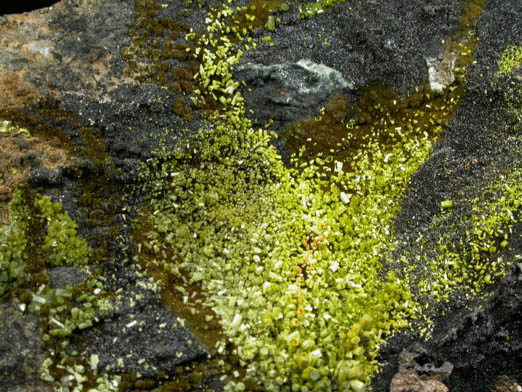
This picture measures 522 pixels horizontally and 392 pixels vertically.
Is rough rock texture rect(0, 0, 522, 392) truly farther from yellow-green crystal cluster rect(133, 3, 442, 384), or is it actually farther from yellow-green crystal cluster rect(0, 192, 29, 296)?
yellow-green crystal cluster rect(133, 3, 442, 384)

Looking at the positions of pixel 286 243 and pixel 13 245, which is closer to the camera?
pixel 13 245

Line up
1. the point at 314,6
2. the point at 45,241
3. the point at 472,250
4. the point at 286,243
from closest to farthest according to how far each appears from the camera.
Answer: the point at 45,241
the point at 472,250
the point at 286,243
the point at 314,6

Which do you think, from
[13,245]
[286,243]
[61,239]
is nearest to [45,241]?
[61,239]

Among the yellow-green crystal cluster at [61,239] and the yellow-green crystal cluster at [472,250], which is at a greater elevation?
the yellow-green crystal cluster at [61,239]

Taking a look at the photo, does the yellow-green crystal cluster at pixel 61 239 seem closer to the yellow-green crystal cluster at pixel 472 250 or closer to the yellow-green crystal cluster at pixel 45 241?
the yellow-green crystal cluster at pixel 45 241

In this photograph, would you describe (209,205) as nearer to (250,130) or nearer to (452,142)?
(250,130)

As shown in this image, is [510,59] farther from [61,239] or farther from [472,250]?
[61,239]

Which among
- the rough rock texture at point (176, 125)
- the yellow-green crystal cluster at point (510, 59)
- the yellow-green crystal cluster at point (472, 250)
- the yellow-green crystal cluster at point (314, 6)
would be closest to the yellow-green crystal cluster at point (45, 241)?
the rough rock texture at point (176, 125)

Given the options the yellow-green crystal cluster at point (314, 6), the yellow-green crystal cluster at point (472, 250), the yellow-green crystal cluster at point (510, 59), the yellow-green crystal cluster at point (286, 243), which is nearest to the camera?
the yellow-green crystal cluster at point (286, 243)

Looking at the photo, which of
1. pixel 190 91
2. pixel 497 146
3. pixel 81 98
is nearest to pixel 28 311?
pixel 81 98

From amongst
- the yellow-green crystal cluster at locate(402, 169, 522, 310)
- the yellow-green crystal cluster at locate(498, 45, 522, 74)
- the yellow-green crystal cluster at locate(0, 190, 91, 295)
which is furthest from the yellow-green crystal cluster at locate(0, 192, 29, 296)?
the yellow-green crystal cluster at locate(498, 45, 522, 74)
